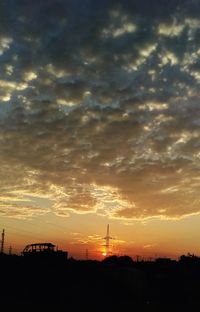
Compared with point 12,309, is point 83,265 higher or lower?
higher

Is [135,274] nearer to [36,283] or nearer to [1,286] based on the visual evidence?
[36,283]

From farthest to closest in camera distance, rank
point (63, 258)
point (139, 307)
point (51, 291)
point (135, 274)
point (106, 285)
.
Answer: point (135, 274) → point (63, 258) → point (106, 285) → point (51, 291) → point (139, 307)

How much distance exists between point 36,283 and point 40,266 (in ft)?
19.7

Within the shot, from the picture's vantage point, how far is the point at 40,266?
52812 mm

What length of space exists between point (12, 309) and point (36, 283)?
37.4ft

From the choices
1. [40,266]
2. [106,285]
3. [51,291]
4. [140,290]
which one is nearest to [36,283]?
[51,291]

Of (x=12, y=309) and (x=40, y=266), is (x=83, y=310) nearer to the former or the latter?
(x=12, y=309)

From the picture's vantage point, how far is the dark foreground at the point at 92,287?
4088 centimetres

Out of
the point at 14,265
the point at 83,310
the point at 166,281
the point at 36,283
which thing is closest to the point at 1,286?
the point at 36,283

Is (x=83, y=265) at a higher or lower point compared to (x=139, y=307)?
higher

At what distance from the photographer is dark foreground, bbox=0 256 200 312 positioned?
40.9m

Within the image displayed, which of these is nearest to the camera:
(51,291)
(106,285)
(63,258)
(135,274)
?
(51,291)

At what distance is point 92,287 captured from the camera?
48.3m

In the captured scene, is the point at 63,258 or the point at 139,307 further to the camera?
the point at 63,258
